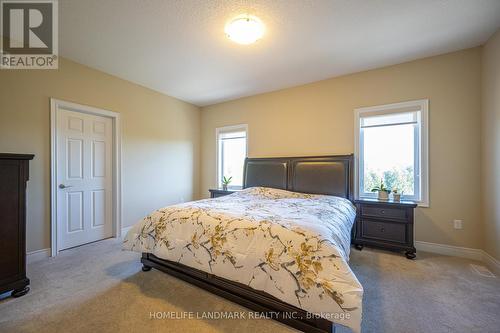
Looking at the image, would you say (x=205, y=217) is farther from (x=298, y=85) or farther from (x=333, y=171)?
(x=298, y=85)

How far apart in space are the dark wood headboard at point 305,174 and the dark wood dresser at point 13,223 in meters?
3.04

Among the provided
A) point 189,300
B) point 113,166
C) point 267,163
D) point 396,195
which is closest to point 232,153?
point 267,163

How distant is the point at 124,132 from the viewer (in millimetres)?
3658

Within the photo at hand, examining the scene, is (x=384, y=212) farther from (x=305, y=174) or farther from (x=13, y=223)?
(x=13, y=223)

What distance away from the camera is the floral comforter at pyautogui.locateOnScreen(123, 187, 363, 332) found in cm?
133

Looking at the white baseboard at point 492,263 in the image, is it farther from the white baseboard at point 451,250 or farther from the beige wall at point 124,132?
the beige wall at point 124,132

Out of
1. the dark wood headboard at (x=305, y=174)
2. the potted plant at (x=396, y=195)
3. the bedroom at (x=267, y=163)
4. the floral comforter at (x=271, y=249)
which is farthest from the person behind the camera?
the dark wood headboard at (x=305, y=174)

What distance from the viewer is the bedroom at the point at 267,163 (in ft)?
5.56

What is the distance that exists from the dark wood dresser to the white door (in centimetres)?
100

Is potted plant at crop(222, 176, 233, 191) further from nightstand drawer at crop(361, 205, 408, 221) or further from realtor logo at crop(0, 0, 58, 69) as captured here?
realtor logo at crop(0, 0, 58, 69)

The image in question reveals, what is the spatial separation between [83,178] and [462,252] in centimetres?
539

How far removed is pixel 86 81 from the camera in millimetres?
3152

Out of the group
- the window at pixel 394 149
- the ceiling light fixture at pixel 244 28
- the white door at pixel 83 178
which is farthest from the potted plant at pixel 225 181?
Result: the ceiling light fixture at pixel 244 28

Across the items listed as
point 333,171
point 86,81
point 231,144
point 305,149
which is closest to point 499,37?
point 333,171
